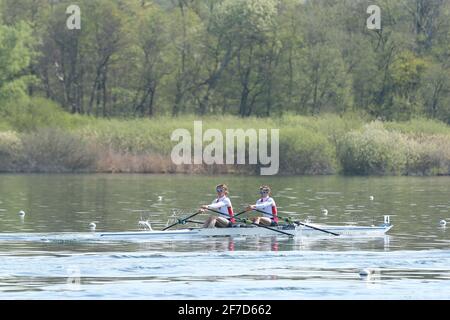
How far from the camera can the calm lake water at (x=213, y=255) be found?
2223 centimetres

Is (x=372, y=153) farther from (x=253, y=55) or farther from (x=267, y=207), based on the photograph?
(x=267, y=207)

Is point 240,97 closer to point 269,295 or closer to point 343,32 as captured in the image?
point 343,32

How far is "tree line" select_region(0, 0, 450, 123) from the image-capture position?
86.4 meters

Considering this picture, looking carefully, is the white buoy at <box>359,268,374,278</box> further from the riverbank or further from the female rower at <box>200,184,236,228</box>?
the riverbank

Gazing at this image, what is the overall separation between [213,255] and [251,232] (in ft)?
15.7

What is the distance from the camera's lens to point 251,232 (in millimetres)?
32031

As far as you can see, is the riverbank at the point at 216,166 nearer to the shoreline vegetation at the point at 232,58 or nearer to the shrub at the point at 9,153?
the shrub at the point at 9,153

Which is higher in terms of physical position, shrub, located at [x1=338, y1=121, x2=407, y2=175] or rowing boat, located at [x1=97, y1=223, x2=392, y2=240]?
shrub, located at [x1=338, y1=121, x2=407, y2=175]

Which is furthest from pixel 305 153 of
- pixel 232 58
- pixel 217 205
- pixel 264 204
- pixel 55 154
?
pixel 217 205

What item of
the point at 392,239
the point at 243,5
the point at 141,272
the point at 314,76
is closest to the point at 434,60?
the point at 314,76

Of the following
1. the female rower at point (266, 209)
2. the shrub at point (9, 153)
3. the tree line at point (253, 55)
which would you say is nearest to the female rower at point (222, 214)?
the female rower at point (266, 209)

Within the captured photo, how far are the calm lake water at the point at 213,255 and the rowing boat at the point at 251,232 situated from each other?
12.5 inches

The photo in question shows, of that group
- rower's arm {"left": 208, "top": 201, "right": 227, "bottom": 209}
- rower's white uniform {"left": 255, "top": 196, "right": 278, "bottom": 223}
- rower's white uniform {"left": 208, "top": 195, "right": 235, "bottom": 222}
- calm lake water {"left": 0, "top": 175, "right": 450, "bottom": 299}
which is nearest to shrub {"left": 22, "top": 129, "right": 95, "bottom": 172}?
calm lake water {"left": 0, "top": 175, "right": 450, "bottom": 299}

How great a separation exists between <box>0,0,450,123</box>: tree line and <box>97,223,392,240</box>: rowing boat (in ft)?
176
